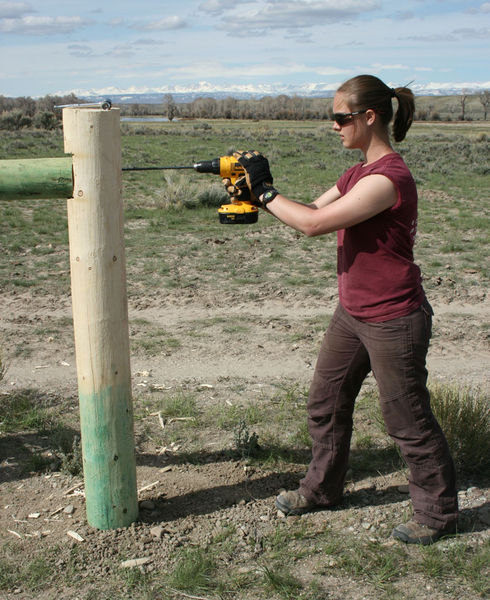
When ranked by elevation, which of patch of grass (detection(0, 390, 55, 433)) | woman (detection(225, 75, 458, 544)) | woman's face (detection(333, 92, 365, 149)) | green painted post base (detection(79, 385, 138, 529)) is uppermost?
woman's face (detection(333, 92, 365, 149))

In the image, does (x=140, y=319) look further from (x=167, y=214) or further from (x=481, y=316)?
(x=167, y=214)

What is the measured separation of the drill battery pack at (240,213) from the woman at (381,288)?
0.11 meters

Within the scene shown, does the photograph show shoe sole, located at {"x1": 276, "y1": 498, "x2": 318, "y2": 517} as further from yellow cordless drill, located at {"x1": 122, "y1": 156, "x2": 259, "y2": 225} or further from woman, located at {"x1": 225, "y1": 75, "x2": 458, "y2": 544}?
yellow cordless drill, located at {"x1": 122, "y1": 156, "x2": 259, "y2": 225}

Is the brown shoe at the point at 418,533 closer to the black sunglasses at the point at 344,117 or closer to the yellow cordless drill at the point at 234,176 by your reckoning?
the yellow cordless drill at the point at 234,176

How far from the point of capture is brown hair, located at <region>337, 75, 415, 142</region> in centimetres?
276

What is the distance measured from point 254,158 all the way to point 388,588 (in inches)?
76.5

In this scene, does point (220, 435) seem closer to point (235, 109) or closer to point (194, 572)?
point (194, 572)

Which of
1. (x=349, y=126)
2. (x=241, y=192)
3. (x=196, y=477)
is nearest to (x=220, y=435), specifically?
(x=196, y=477)

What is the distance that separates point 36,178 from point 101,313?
0.64 meters

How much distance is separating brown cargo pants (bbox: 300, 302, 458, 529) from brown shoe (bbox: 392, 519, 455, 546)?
33mm

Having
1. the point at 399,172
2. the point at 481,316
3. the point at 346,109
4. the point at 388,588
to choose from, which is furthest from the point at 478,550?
the point at 481,316

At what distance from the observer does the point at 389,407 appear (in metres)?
2.95

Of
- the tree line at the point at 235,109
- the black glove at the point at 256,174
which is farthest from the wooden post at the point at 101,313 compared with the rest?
the tree line at the point at 235,109

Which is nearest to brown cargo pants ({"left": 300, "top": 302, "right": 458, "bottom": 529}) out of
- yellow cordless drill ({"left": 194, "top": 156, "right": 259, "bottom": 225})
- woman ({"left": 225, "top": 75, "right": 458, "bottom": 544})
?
woman ({"left": 225, "top": 75, "right": 458, "bottom": 544})
